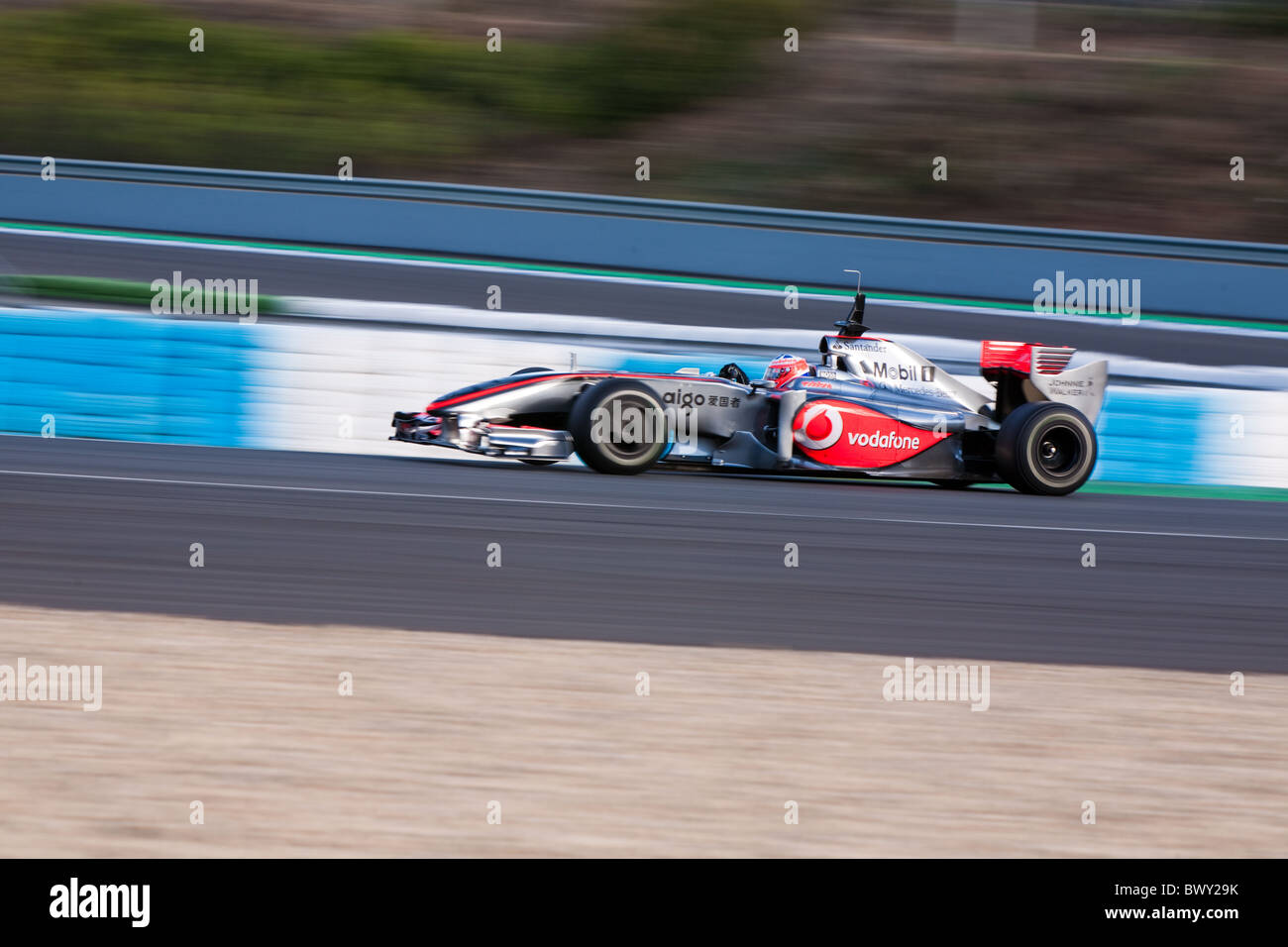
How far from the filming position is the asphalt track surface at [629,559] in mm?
5555

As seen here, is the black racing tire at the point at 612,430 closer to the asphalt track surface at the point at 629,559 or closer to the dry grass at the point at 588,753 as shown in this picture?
the asphalt track surface at the point at 629,559

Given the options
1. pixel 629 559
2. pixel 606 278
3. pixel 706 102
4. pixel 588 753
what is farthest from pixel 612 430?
pixel 706 102

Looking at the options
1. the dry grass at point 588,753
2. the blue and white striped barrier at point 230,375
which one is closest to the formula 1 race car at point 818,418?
the blue and white striped barrier at point 230,375

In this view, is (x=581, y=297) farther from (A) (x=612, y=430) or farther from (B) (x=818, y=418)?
(A) (x=612, y=430)

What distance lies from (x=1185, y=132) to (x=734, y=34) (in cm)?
704

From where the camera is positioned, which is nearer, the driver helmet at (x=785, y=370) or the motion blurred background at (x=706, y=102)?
the driver helmet at (x=785, y=370)

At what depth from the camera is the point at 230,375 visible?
9305 mm

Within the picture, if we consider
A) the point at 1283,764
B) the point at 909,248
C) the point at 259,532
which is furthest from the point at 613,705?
the point at 909,248

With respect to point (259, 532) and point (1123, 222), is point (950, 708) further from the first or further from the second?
point (1123, 222)

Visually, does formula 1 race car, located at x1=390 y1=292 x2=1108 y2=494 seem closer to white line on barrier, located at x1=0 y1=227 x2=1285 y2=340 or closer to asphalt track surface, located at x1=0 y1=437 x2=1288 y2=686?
asphalt track surface, located at x1=0 y1=437 x2=1288 y2=686

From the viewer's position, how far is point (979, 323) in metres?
14.7

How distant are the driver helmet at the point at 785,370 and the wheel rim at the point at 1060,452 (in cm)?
165

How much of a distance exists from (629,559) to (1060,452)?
383 centimetres

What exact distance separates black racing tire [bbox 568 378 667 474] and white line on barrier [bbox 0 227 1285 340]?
671 cm
